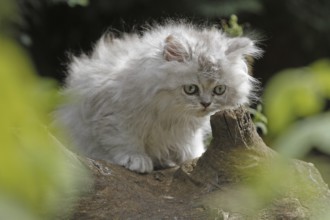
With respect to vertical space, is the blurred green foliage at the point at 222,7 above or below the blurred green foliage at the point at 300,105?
above

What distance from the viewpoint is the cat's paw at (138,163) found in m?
3.15

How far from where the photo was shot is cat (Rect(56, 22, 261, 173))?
3.20 meters

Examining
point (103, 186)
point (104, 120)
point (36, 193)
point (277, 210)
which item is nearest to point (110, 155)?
point (104, 120)

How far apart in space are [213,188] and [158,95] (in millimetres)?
765

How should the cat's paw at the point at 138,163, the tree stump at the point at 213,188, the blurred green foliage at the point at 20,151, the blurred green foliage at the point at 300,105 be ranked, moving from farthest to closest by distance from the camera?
the cat's paw at the point at 138,163 < the tree stump at the point at 213,188 < the blurred green foliage at the point at 300,105 < the blurred green foliage at the point at 20,151

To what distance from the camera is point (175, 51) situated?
3.20 m

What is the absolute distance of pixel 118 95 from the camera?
134 inches

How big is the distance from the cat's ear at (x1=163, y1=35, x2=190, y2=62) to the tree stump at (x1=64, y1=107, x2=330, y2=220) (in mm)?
524

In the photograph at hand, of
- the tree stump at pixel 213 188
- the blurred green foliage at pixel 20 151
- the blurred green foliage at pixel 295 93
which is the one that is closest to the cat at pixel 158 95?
the tree stump at pixel 213 188

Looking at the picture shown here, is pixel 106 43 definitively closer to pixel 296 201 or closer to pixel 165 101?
pixel 165 101

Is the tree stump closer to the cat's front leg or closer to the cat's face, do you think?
the cat's front leg

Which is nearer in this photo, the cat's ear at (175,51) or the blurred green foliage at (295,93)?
the blurred green foliage at (295,93)

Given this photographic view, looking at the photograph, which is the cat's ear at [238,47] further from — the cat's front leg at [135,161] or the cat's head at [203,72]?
the cat's front leg at [135,161]

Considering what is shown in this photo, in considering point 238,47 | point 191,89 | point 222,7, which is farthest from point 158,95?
point 222,7
